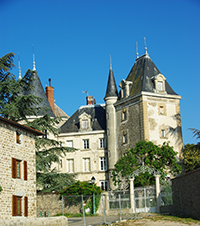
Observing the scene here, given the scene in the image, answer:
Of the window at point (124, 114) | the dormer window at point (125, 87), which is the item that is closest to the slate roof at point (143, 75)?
the dormer window at point (125, 87)

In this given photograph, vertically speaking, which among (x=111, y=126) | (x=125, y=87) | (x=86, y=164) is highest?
(x=125, y=87)

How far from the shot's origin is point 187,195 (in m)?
21.3

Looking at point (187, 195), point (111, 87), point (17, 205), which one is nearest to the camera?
point (187, 195)

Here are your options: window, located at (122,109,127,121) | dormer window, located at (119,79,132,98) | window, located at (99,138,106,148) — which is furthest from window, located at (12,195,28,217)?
window, located at (99,138,106,148)

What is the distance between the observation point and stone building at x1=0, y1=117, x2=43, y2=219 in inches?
840

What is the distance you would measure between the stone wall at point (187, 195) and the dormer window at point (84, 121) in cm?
2254

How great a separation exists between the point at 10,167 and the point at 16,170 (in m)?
0.75

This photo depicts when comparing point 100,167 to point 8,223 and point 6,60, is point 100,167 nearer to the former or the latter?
point 6,60

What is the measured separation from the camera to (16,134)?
2320 cm

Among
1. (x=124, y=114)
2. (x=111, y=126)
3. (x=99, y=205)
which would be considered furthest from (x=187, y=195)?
(x=111, y=126)

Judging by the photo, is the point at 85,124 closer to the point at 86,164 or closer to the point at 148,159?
the point at 86,164

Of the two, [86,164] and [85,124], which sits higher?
[85,124]

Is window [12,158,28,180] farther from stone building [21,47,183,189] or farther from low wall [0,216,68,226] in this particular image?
stone building [21,47,183,189]

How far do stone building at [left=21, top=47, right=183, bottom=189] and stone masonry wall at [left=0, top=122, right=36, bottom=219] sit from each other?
15.7 metres
